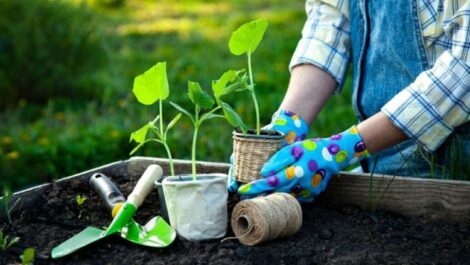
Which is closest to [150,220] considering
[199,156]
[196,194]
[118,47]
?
[196,194]

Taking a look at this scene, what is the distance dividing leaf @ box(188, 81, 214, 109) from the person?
0.21 m

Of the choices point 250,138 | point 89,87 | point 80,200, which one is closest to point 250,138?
point 250,138

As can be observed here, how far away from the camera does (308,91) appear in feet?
7.07

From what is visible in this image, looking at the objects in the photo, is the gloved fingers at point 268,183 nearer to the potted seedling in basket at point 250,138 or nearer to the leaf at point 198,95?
the potted seedling in basket at point 250,138

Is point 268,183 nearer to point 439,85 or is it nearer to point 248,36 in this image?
point 248,36

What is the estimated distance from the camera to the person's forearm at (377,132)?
1.87 meters

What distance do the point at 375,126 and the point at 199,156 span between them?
171cm

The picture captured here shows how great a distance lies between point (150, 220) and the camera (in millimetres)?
1701

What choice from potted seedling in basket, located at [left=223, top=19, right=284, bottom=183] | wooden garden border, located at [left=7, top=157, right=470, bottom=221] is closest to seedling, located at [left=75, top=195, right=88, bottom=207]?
wooden garden border, located at [left=7, top=157, right=470, bottom=221]

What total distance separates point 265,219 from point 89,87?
369 cm

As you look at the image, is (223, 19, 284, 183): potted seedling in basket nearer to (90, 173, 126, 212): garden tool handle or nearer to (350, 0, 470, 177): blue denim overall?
(90, 173, 126, 212): garden tool handle

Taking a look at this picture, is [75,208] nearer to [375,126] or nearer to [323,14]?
[375,126]

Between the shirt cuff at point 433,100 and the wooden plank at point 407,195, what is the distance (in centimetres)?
13

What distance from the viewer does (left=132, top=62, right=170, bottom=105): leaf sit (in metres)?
1.62
